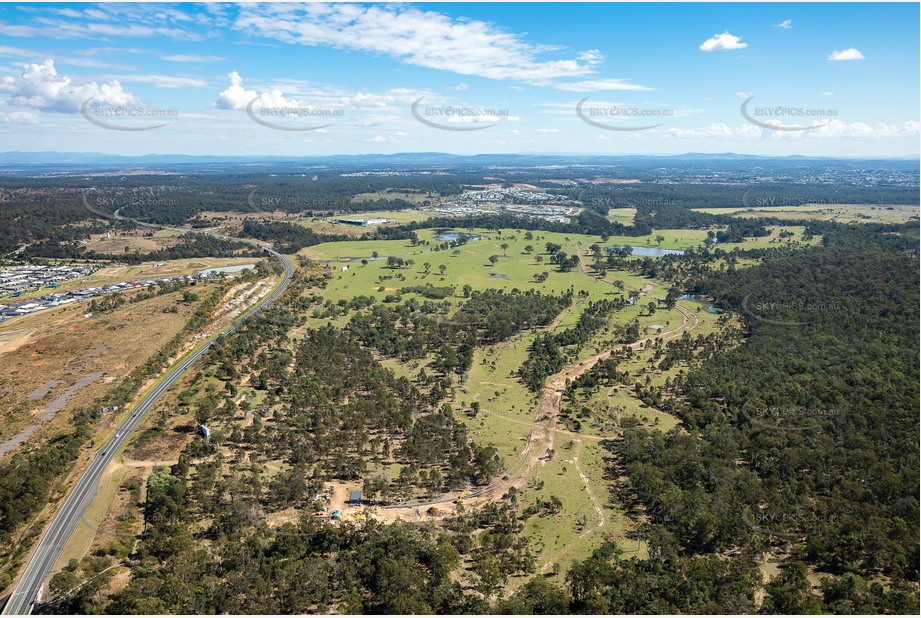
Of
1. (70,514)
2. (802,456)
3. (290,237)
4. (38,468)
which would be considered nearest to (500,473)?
(802,456)

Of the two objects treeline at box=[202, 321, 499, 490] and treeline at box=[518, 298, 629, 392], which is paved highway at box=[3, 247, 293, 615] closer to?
treeline at box=[202, 321, 499, 490]

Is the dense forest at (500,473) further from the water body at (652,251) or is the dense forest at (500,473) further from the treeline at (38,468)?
the water body at (652,251)

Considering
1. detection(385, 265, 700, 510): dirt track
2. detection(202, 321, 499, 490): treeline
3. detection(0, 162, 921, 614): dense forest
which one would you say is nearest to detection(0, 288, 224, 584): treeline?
detection(0, 162, 921, 614): dense forest

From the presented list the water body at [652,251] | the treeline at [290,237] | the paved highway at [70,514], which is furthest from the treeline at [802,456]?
the treeline at [290,237]

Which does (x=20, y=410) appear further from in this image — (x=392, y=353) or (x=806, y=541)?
(x=806, y=541)

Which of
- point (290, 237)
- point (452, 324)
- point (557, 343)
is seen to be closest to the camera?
point (557, 343)

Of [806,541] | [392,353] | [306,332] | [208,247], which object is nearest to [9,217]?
[208,247]

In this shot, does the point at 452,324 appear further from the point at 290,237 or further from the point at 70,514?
the point at 290,237

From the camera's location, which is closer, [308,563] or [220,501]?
[308,563]
